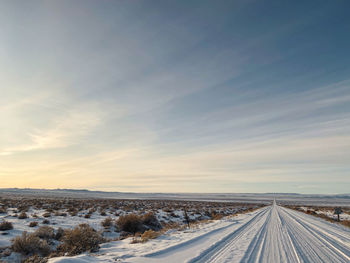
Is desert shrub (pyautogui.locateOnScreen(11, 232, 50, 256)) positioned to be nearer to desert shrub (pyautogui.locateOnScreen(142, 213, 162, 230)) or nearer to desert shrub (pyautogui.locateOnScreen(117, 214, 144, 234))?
desert shrub (pyautogui.locateOnScreen(117, 214, 144, 234))

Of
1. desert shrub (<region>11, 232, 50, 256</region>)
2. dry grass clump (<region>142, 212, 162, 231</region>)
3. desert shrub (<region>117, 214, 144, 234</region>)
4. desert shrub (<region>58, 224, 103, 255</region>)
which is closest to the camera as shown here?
desert shrub (<region>11, 232, 50, 256</region>)

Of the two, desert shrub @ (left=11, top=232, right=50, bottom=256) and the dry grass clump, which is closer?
desert shrub @ (left=11, top=232, right=50, bottom=256)

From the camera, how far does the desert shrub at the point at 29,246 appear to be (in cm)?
909

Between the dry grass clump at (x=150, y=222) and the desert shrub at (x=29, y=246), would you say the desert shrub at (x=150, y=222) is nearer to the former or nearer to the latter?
the dry grass clump at (x=150, y=222)

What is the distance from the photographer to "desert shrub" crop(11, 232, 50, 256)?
9.09m

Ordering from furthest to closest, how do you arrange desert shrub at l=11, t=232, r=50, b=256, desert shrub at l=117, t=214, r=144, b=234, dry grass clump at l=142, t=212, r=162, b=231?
1. dry grass clump at l=142, t=212, r=162, b=231
2. desert shrub at l=117, t=214, r=144, b=234
3. desert shrub at l=11, t=232, r=50, b=256

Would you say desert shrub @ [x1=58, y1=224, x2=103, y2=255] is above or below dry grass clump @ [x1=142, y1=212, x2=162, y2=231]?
above

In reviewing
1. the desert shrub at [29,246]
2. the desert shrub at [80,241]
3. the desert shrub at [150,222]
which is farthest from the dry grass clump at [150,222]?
the desert shrub at [29,246]

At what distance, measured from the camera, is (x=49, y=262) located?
6832mm

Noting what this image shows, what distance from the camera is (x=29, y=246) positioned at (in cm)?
925

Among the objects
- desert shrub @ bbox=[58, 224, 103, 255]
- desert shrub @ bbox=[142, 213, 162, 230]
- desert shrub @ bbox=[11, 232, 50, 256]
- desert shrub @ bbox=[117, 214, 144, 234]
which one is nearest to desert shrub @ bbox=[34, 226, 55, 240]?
desert shrub @ bbox=[58, 224, 103, 255]

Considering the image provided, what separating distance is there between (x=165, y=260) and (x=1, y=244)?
8518 mm

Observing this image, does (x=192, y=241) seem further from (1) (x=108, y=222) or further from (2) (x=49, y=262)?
(1) (x=108, y=222)

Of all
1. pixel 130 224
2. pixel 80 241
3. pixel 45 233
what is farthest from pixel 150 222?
pixel 80 241
